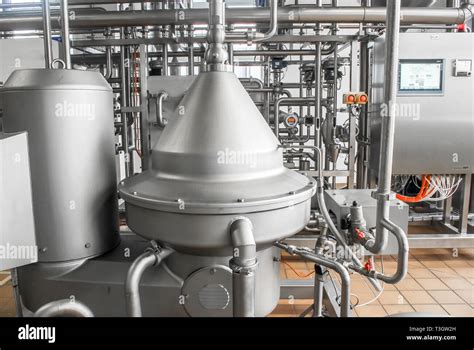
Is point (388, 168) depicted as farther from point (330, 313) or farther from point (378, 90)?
point (378, 90)

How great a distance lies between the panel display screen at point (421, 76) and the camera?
2588 millimetres

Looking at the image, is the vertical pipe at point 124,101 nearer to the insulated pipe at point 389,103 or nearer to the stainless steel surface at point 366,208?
the stainless steel surface at point 366,208

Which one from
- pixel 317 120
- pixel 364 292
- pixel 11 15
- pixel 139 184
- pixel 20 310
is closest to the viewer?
pixel 139 184

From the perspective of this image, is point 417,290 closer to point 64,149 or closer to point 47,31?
point 64,149

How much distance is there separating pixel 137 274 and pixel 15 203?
411mm

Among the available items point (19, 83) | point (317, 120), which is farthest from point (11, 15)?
point (317, 120)

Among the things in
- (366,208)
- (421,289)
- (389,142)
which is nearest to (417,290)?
(421,289)

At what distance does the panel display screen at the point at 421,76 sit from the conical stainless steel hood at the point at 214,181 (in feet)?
5.96

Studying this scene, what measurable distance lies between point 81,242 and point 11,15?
207 cm

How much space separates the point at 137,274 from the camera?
0.98 metres

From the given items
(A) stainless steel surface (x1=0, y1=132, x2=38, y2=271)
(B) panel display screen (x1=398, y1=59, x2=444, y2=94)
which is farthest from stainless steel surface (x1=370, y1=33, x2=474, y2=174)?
(A) stainless steel surface (x1=0, y1=132, x2=38, y2=271)

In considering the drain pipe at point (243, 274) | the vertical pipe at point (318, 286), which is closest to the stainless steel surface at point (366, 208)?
the vertical pipe at point (318, 286)
